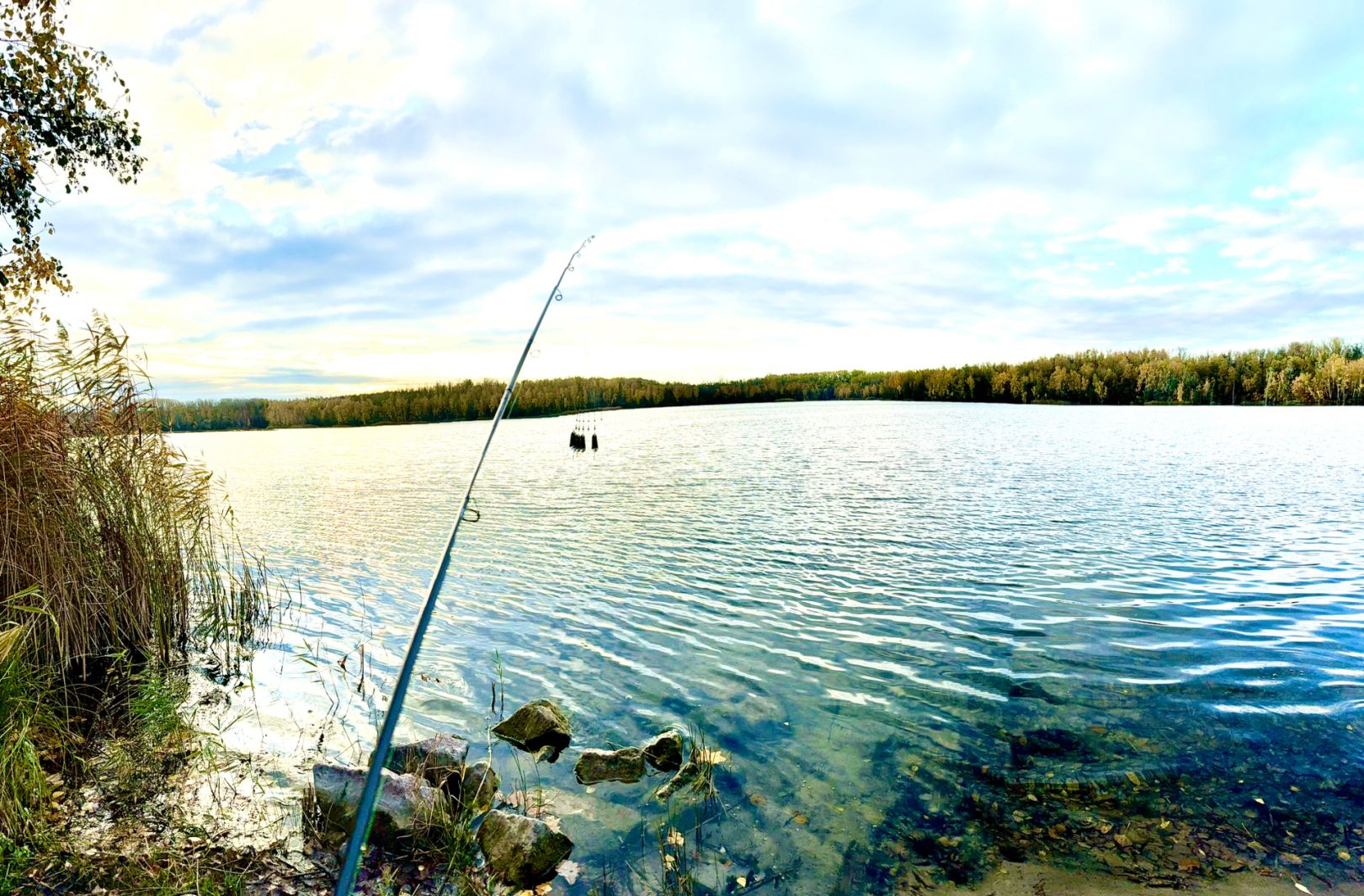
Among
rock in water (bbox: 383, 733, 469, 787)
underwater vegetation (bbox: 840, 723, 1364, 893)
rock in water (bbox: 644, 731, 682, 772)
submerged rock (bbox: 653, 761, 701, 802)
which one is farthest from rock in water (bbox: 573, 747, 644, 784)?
underwater vegetation (bbox: 840, 723, 1364, 893)

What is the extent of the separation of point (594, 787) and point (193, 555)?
7.40 metres

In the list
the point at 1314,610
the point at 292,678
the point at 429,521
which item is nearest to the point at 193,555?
the point at 292,678

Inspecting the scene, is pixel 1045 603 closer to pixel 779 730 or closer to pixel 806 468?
pixel 779 730

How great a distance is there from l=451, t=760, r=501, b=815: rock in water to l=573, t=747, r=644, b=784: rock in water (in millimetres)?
819

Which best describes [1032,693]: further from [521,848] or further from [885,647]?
[521,848]

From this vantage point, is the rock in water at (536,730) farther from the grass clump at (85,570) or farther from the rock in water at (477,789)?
the grass clump at (85,570)

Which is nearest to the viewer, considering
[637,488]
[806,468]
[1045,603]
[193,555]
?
[193,555]

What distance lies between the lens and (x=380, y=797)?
5168 millimetres

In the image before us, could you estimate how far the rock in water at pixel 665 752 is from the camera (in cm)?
674

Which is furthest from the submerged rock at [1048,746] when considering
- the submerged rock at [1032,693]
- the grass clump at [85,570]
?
the grass clump at [85,570]

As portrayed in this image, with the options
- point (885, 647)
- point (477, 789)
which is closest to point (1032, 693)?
Result: point (885, 647)

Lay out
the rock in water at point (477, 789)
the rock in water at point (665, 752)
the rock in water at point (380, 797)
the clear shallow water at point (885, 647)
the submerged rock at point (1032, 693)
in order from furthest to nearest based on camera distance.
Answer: the submerged rock at point (1032, 693), the rock in water at point (665, 752), the clear shallow water at point (885, 647), the rock in water at point (477, 789), the rock in water at point (380, 797)

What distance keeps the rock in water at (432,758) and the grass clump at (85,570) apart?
226 centimetres

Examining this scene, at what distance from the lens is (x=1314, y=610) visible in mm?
10836
